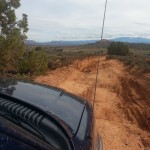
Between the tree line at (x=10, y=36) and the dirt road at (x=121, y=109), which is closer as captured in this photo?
the dirt road at (x=121, y=109)

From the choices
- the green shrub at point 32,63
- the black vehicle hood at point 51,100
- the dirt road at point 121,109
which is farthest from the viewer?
the green shrub at point 32,63

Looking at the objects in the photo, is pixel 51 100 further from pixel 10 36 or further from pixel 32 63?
pixel 32 63

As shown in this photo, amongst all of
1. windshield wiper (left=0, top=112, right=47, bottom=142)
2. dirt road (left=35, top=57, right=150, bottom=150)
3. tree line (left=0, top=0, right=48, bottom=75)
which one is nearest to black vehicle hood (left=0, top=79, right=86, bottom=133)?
windshield wiper (left=0, top=112, right=47, bottom=142)

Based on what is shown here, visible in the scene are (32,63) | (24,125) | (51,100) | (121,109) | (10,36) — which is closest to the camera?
(24,125)

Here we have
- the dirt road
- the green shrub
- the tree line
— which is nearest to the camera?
the dirt road

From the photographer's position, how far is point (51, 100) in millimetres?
2957

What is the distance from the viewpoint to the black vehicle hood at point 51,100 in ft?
8.54

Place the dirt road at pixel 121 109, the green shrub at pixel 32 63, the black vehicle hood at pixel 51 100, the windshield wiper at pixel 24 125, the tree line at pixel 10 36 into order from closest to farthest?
the windshield wiper at pixel 24 125 → the black vehicle hood at pixel 51 100 → the dirt road at pixel 121 109 → the tree line at pixel 10 36 → the green shrub at pixel 32 63

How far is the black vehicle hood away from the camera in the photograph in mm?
2603

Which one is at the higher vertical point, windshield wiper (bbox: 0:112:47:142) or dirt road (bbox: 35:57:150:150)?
windshield wiper (bbox: 0:112:47:142)

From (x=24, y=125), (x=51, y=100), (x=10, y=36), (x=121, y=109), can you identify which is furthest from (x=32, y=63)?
(x=24, y=125)

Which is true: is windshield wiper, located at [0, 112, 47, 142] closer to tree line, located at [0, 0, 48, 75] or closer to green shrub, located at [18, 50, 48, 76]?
tree line, located at [0, 0, 48, 75]

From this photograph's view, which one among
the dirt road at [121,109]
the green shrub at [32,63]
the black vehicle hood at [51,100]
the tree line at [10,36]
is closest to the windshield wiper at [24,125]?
the black vehicle hood at [51,100]

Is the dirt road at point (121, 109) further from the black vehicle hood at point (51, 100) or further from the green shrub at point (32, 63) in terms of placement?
the black vehicle hood at point (51, 100)
